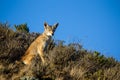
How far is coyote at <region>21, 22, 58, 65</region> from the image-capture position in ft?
42.6

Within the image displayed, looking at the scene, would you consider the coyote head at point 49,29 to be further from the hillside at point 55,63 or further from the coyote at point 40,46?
the hillside at point 55,63

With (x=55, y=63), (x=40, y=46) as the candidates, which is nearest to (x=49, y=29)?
(x=40, y=46)

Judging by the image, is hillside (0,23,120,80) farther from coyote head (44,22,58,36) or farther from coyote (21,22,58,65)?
coyote head (44,22,58,36)

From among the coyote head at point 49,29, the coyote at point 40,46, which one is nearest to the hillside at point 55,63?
the coyote at point 40,46

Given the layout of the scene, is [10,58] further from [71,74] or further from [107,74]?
[107,74]

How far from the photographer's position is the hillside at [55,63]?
11.6 m

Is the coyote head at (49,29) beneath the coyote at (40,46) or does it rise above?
above

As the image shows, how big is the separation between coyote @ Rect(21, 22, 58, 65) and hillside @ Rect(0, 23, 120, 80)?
0.23 meters

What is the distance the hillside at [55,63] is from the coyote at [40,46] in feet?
0.76

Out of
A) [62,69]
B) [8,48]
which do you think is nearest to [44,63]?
[62,69]

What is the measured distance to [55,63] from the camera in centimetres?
1306

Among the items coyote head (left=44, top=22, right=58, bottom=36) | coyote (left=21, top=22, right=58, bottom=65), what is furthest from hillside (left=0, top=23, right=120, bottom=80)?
coyote head (left=44, top=22, right=58, bottom=36)

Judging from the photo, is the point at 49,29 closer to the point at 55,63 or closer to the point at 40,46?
the point at 40,46

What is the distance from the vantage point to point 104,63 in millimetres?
14773
